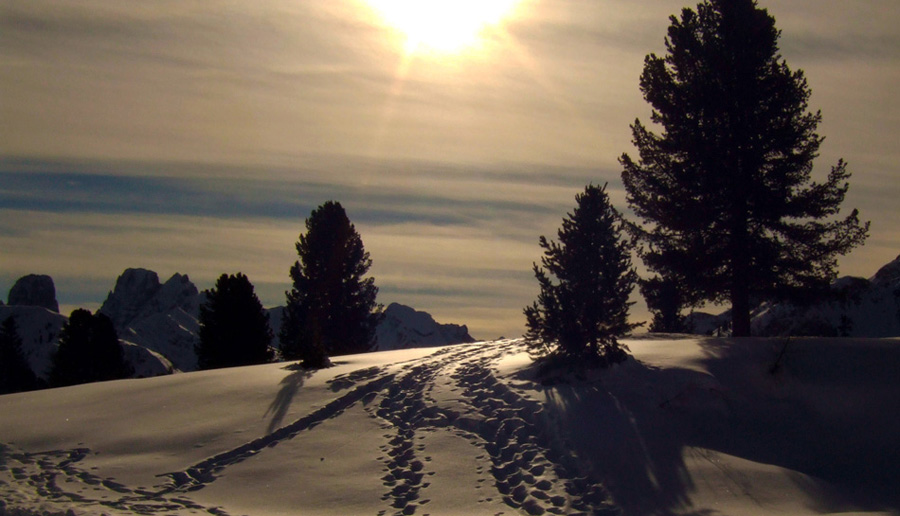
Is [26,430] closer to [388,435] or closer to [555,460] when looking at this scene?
[388,435]

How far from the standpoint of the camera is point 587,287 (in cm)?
1572

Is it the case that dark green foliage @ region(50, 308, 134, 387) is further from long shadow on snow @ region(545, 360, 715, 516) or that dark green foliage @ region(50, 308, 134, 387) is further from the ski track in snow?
long shadow on snow @ region(545, 360, 715, 516)

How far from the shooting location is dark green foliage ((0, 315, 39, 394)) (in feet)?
145

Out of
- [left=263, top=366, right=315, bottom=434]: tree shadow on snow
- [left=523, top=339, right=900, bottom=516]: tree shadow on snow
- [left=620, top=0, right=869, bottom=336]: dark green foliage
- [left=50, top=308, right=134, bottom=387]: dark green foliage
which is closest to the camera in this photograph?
[left=523, top=339, right=900, bottom=516]: tree shadow on snow

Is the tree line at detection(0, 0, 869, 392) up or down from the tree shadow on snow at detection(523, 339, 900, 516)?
up

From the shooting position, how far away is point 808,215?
21156mm

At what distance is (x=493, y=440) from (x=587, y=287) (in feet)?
13.6

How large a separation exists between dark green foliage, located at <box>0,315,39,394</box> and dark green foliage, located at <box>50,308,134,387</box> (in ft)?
15.6

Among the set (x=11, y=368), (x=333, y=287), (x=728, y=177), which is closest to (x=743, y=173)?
(x=728, y=177)

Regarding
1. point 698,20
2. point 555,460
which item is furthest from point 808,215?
point 555,460

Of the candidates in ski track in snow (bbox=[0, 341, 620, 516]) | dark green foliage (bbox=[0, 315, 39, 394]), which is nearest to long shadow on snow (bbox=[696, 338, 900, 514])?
ski track in snow (bbox=[0, 341, 620, 516])

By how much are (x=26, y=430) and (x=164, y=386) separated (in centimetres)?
392

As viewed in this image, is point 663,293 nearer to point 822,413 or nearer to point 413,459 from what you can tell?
point 822,413

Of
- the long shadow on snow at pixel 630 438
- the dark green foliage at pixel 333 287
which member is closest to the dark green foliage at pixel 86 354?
the dark green foliage at pixel 333 287
